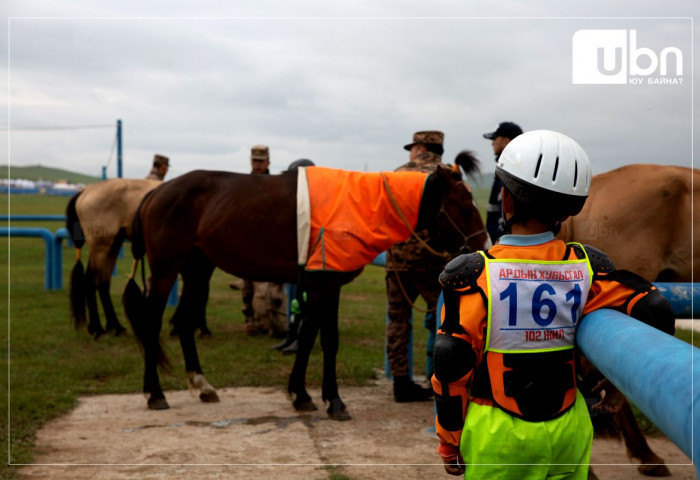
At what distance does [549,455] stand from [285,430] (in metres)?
3.35

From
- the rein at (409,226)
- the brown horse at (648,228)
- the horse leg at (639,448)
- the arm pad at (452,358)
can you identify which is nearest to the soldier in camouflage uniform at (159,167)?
the rein at (409,226)

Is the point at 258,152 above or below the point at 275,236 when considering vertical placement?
above

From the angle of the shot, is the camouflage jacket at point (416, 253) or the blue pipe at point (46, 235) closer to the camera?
the camouflage jacket at point (416, 253)

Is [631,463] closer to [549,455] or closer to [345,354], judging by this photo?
[549,455]

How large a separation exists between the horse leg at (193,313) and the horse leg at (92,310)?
7.87 feet

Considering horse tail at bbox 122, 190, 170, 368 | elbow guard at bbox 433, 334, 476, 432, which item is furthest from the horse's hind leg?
elbow guard at bbox 433, 334, 476, 432

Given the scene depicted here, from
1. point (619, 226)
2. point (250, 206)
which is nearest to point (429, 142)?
point (250, 206)

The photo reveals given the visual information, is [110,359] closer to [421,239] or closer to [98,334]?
[98,334]

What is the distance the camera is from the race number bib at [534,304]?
6.19 ft

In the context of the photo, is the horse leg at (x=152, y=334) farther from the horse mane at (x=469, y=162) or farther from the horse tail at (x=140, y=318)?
the horse mane at (x=469, y=162)

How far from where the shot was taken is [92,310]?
881 centimetres

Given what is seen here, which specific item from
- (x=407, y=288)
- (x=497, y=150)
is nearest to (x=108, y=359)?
(x=407, y=288)

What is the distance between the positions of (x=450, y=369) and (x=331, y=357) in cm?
374

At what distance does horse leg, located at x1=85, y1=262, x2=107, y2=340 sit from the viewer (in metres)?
8.66
